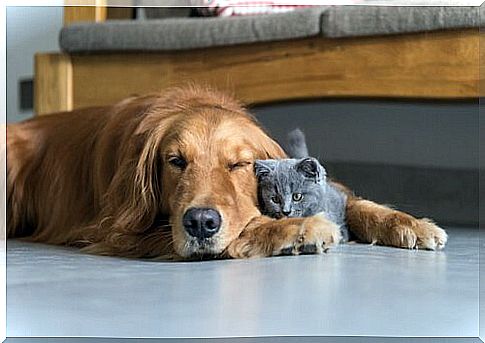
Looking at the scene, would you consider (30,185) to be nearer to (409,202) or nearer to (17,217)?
(17,217)

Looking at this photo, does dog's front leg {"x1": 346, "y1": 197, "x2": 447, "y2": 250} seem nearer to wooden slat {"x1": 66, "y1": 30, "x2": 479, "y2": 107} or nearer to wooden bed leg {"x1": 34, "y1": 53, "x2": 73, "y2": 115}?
wooden slat {"x1": 66, "y1": 30, "x2": 479, "y2": 107}

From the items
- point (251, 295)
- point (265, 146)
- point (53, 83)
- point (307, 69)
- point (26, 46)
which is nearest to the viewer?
point (251, 295)

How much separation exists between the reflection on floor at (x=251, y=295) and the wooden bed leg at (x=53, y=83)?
1.00 meters

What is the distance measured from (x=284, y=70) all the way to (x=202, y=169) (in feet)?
2.80

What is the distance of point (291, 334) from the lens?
1149mm

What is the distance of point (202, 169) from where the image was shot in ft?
5.86

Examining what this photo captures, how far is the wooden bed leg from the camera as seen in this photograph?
2.78m

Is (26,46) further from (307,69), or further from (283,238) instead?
(283,238)

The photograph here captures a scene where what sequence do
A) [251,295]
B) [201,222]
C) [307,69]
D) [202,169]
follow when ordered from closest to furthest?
[251,295]
[201,222]
[202,169]
[307,69]

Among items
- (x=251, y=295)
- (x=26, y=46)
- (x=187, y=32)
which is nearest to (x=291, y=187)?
(x=251, y=295)

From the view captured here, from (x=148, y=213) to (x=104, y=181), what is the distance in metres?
0.22

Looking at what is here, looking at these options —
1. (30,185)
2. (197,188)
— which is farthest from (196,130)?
(30,185)

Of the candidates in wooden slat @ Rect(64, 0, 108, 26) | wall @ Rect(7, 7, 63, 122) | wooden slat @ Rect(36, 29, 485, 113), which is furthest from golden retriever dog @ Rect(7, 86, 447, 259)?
wall @ Rect(7, 7, 63, 122)

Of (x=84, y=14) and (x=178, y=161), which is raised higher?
(x=84, y=14)
